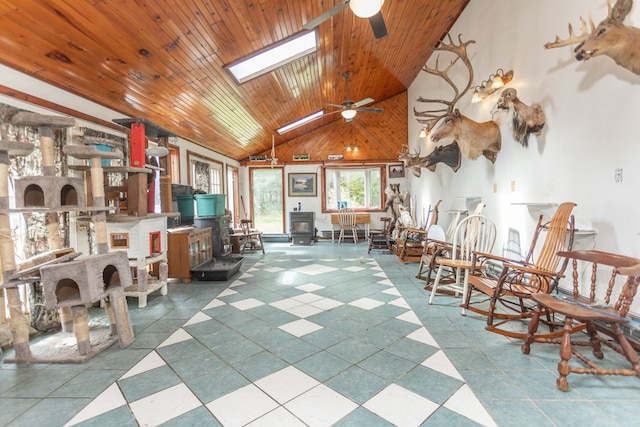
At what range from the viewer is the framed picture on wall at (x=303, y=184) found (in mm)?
8125

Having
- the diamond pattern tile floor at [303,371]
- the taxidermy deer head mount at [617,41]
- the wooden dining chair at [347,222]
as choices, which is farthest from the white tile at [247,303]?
the wooden dining chair at [347,222]

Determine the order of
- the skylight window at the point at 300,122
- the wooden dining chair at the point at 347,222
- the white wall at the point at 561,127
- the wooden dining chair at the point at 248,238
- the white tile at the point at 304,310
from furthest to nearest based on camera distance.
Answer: the wooden dining chair at the point at 347,222 → the skylight window at the point at 300,122 → the wooden dining chair at the point at 248,238 → the white tile at the point at 304,310 → the white wall at the point at 561,127

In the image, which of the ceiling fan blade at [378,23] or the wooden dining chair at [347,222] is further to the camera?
the wooden dining chair at [347,222]

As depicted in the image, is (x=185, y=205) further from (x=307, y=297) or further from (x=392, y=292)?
(x=392, y=292)

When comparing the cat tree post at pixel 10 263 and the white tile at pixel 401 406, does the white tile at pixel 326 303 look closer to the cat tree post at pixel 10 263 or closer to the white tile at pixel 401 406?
the white tile at pixel 401 406

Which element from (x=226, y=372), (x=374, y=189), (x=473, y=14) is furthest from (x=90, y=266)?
(x=374, y=189)

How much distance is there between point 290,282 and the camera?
3.92 m

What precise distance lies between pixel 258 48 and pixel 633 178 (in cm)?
370

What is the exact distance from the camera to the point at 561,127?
8.40ft

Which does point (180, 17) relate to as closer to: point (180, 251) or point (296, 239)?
point (180, 251)

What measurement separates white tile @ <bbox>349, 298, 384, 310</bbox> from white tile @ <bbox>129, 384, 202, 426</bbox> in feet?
5.87

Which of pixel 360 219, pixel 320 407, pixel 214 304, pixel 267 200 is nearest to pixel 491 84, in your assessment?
pixel 320 407

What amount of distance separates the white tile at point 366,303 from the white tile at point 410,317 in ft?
1.07

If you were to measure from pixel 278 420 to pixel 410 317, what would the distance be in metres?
1.64
